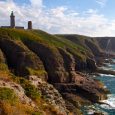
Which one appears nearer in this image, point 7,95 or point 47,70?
point 7,95

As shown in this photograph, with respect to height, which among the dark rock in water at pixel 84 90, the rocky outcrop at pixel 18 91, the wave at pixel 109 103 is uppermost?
the rocky outcrop at pixel 18 91

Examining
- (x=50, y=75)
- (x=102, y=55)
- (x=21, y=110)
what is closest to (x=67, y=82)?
(x=50, y=75)

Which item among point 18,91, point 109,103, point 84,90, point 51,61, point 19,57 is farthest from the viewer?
point 51,61

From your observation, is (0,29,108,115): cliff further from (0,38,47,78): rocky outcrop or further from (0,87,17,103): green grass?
(0,87,17,103): green grass

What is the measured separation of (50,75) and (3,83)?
39.0 metres

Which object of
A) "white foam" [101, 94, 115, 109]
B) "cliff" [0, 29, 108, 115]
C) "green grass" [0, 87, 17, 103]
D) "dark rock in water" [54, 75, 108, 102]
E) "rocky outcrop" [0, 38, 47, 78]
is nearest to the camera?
"green grass" [0, 87, 17, 103]

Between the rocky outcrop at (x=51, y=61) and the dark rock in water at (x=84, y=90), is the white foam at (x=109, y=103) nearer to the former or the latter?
the dark rock in water at (x=84, y=90)

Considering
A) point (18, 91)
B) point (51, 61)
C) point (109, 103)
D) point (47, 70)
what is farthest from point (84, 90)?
point (18, 91)

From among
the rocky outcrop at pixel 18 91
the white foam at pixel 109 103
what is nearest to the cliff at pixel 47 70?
the white foam at pixel 109 103

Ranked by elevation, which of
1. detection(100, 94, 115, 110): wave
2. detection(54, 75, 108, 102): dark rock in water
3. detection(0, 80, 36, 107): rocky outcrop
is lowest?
detection(100, 94, 115, 110): wave

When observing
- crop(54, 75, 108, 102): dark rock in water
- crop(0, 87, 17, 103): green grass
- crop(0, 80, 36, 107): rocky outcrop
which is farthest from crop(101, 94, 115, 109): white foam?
crop(0, 87, 17, 103): green grass

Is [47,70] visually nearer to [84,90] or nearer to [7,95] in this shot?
[84,90]

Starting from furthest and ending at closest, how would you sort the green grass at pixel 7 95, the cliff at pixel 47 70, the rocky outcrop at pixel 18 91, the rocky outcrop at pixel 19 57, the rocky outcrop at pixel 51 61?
the rocky outcrop at pixel 51 61, the rocky outcrop at pixel 19 57, the cliff at pixel 47 70, the rocky outcrop at pixel 18 91, the green grass at pixel 7 95

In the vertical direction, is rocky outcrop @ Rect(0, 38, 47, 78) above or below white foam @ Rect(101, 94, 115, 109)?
above
